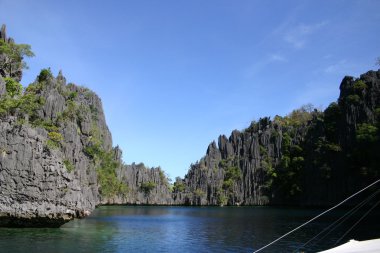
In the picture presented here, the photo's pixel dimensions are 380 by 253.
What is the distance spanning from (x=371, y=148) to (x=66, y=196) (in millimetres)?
55985

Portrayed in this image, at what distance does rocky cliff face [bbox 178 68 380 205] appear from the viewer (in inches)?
3226

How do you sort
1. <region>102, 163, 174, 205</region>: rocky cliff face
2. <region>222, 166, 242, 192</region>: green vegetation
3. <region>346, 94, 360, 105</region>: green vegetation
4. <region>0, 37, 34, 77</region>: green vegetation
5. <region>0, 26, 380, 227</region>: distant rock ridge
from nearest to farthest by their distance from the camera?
<region>0, 26, 380, 227</region>: distant rock ridge → <region>0, 37, 34, 77</region>: green vegetation → <region>346, 94, 360, 105</region>: green vegetation → <region>102, 163, 174, 205</region>: rocky cliff face → <region>222, 166, 242, 192</region>: green vegetation

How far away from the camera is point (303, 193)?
101m

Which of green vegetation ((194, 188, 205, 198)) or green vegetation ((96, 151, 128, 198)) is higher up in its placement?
green vegetation ((96, 151, 128, 198))

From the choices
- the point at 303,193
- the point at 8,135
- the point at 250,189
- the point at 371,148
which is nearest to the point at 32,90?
the point at 8,135

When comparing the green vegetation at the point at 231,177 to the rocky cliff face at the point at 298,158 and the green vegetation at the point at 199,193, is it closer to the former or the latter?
the rocky cliff face at the point at 298,158

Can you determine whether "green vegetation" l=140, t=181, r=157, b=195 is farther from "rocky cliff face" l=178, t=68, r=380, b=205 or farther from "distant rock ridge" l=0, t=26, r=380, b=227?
"rocky cliff face" l=178, t=68, r=380, b=205

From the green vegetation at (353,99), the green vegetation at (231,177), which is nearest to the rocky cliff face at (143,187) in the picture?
Answer: the green vegetation at (231,177)

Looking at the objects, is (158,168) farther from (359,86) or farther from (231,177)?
(359,86)

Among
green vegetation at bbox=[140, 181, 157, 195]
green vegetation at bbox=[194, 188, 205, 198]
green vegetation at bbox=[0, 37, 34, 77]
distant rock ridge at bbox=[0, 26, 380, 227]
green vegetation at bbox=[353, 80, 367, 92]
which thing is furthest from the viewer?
green vegetation at bbox=[194, 188, 205, 198]

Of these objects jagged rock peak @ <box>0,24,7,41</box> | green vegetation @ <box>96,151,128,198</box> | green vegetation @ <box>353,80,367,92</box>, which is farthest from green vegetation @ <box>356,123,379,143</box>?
jagged rock peak @ <box>0,24,7,41</box>

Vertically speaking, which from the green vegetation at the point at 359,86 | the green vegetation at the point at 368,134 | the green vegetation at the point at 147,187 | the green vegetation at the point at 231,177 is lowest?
the green vegetation at the point at 147,187

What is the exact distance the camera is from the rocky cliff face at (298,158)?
81.9m

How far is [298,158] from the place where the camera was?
4156 inches
